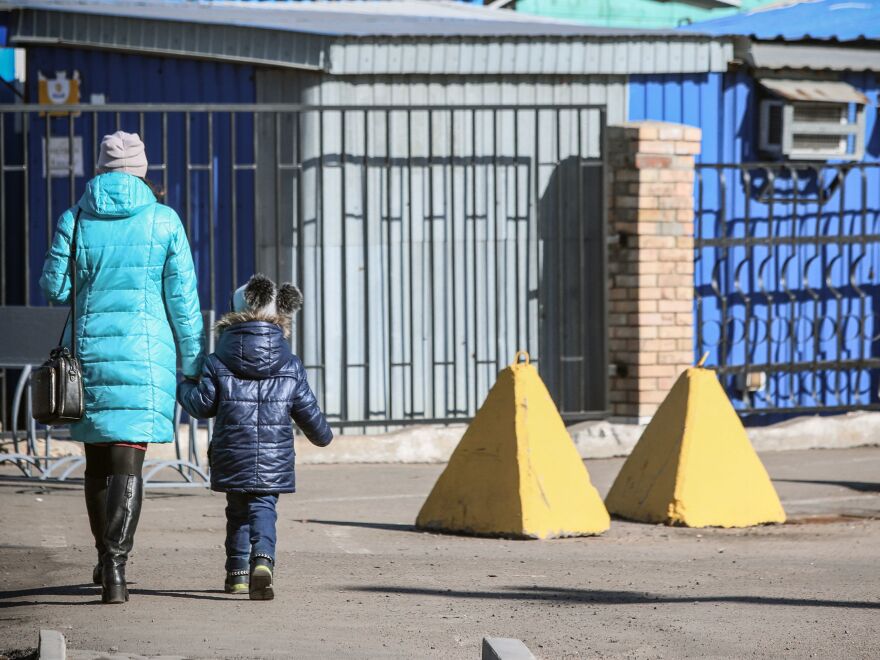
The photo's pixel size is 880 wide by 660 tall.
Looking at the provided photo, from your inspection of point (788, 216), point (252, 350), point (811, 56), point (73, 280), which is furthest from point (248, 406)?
point (811, 56)

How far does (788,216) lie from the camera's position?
12.2 meters

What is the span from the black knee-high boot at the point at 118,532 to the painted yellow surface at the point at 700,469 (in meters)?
3.21

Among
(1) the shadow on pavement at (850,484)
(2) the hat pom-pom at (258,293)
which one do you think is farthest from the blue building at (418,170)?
(2) the hat pom-pom at (258,293)

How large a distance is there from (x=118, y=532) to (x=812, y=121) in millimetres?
8069

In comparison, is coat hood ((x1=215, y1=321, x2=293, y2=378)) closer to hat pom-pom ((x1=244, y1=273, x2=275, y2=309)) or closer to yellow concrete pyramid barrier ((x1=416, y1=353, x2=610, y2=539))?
hat pom-pom ((x1=244, y1=273, x2=275, y2=309))

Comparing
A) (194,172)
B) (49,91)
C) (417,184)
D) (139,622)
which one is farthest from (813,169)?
(139,622)

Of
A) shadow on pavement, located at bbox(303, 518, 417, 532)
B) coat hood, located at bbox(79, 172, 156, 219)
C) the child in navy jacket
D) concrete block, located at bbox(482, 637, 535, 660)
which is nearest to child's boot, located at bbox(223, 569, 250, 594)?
the child in navy jacket

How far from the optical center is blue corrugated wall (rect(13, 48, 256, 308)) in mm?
11125

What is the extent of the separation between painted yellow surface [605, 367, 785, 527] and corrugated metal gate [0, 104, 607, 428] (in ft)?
8.67

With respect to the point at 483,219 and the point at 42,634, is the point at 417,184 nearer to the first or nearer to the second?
the point at 483,219

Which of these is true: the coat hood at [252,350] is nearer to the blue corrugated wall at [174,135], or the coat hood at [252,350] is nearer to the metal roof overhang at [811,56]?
the blue corrugated wall at [174,135]

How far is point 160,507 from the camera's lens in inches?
336

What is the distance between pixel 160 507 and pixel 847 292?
628 centimetres

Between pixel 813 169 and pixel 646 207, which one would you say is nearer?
pixel 646 207
